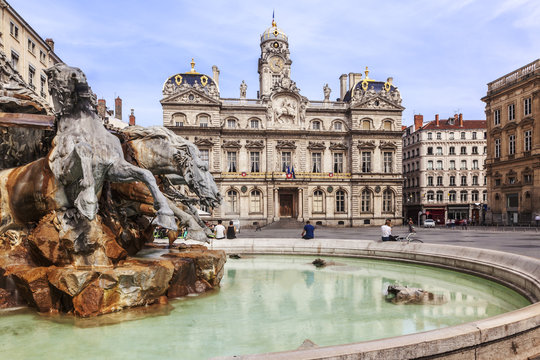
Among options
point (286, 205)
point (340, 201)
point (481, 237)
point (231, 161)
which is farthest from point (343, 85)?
point (481, 237)

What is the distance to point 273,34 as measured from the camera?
53.4 metres

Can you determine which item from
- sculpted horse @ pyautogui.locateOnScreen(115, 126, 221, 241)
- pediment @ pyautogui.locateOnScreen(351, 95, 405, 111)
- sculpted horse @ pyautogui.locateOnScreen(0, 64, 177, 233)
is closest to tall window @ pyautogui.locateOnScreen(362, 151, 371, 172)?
pediment @ pyautogui.locateOnScreen(351, 95, 405, 111)

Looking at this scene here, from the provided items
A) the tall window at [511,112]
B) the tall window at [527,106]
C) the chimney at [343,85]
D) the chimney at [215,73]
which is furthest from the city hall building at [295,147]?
the tall window at [527,106]

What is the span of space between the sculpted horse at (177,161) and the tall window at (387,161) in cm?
4237

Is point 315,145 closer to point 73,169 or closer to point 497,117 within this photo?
point 497,117

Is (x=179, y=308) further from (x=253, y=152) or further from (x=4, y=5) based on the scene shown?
(x=253, y=152)

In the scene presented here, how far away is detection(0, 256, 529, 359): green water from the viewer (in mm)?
5270

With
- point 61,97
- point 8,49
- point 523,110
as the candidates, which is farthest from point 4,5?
point 523,110

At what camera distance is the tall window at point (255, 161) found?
1844 inches

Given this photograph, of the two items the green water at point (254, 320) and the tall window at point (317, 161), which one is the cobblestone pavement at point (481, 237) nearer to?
the green water at point (254, 320)

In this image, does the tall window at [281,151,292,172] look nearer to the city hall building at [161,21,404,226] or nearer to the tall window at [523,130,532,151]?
the city hall building at [161,21,404,226]

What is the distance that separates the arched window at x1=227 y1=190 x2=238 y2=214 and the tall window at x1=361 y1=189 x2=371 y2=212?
14.9 meters

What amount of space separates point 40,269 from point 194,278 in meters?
2.86

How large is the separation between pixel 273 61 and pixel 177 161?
151ft
